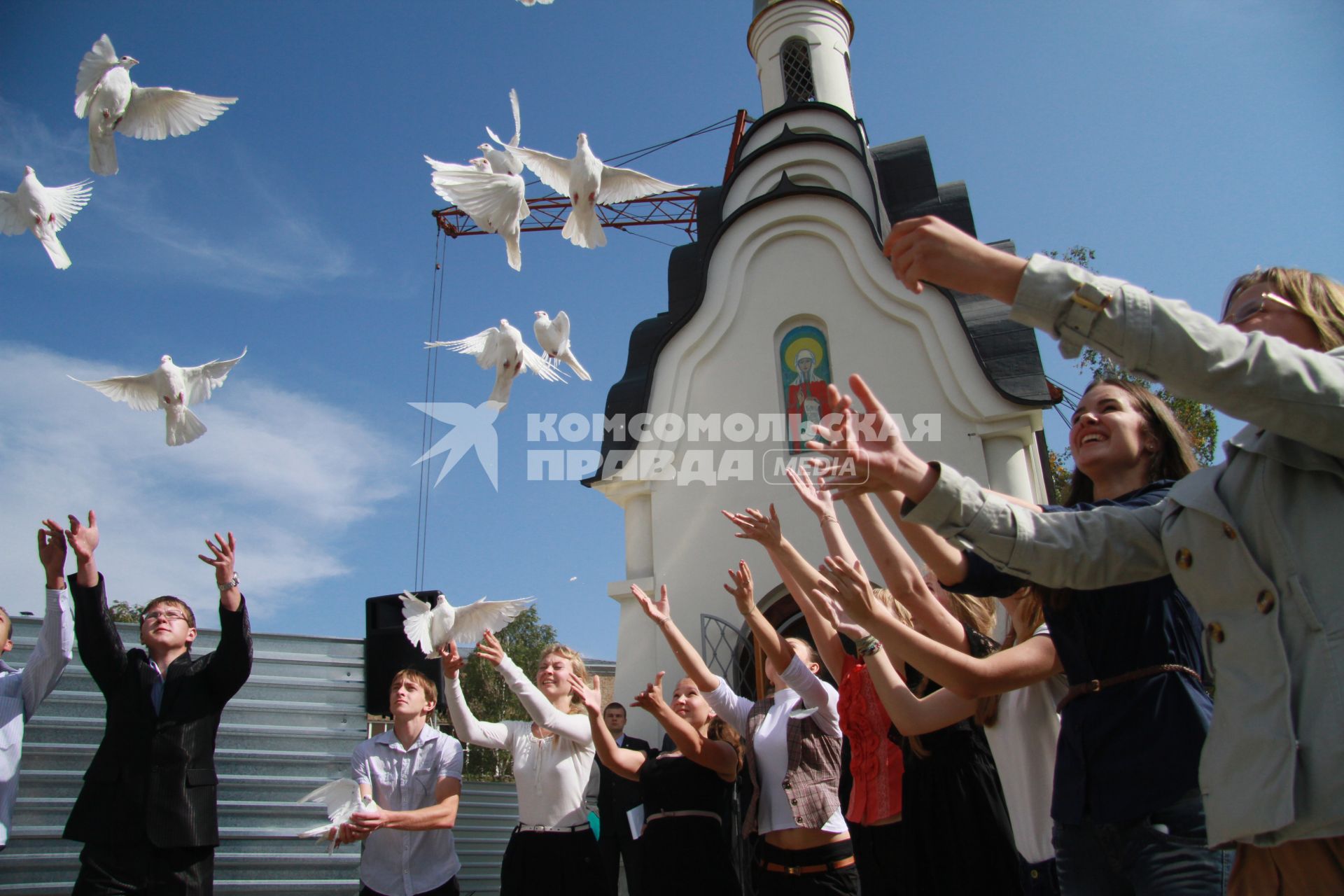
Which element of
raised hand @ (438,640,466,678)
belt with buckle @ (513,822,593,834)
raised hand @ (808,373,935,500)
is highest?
raised hand @ (808,373,935,500)

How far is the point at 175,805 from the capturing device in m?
4.25

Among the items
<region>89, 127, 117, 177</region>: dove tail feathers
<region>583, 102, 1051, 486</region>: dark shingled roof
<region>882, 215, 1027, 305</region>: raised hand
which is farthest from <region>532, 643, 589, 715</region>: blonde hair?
<region>583, 102, 1051, 486</region>: dark shingled roof

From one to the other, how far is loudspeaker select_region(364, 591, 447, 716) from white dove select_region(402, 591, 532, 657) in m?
0.81

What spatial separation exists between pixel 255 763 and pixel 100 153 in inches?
162

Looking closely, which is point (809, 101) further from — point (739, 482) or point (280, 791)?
point (280, 791)

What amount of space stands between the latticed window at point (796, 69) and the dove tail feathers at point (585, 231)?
7.88m

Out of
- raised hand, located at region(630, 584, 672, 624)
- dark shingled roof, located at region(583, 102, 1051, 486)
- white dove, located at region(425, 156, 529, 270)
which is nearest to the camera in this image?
raised hand, located at region(630, 584, 672, 624)

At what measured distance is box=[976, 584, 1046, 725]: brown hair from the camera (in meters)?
2.66

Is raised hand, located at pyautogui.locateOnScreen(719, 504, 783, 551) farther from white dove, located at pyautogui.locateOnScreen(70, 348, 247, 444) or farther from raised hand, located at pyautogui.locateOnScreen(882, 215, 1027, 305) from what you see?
white dove, located at pyautogui.locateOnScreen(70, 348, 247, 444)

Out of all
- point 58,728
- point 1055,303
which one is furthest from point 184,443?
point 1055,303

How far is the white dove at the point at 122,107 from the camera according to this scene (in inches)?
233

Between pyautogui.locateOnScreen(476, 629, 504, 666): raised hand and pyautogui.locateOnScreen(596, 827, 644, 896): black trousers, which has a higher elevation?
pyautogui.locateOnScreen(476, 629, 504, 666): raised hand

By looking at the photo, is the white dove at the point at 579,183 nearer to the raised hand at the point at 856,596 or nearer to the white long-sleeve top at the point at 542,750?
the white long-sleeve top at the point at 542,750

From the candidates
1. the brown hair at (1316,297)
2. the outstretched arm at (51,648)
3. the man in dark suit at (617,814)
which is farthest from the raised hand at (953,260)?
the man in dark suit at (617,814)
